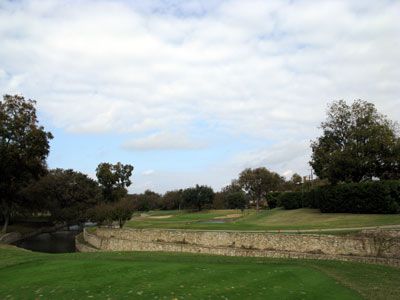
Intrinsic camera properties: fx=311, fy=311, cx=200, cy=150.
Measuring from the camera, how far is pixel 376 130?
128ft

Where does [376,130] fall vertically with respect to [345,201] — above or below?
above

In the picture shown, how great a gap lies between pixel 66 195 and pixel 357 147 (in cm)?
5127

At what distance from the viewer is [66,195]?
60406 mm

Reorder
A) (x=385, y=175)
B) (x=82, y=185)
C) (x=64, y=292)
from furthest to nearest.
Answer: (x=82, y=185)
(x=385, y=175)
(x=64, y=292)

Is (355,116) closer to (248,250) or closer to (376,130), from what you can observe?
(376,130)

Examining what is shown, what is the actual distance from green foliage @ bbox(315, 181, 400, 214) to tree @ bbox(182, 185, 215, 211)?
5447 centimetres

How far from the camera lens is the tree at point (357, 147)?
38500mm

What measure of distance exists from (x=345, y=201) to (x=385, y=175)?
8.46 m

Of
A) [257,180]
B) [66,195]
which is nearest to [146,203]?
[257,180]

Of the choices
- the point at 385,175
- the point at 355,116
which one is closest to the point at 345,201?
the point at 385,175

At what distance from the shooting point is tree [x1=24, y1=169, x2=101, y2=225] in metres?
58.6

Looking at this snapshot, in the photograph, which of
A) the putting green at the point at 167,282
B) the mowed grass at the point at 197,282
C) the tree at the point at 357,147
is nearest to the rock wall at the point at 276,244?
the mowed grass at the point at 197,282

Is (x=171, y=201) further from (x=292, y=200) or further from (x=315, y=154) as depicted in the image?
(x=315, y=154)

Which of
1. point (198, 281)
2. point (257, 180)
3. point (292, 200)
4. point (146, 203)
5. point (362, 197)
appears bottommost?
point (198, 281)
